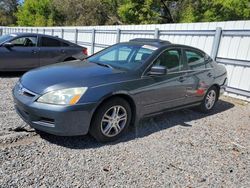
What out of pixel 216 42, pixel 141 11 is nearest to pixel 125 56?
pixel 216 42

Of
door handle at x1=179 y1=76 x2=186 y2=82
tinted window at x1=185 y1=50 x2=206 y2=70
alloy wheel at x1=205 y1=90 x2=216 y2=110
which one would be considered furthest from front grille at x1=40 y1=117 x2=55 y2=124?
alloy wheel at x1=205 y1=90 x2=216 y2=110

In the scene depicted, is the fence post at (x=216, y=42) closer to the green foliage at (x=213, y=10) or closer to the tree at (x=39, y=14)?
the green foliage at (x=213, y=10)

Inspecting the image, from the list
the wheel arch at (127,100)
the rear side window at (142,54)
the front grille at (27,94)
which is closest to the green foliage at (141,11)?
the rear side window at (142,54)

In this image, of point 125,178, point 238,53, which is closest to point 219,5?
point 238,53

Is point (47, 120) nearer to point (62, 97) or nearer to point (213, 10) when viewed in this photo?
point (62, 97)

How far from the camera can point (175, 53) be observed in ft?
16.0

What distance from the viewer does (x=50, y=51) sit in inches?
342

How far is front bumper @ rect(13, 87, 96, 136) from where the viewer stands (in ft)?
10.9

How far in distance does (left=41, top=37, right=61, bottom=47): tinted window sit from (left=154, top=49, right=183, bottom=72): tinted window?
5301 millimetres

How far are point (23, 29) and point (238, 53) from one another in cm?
2037

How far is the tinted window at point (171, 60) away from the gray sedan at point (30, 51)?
5.12 metres

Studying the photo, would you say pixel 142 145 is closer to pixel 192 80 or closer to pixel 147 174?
pixel 147 174

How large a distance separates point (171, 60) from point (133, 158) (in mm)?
2125

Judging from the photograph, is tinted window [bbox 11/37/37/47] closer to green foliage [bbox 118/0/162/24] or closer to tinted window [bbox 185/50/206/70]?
tinted window [bbox 185/50/206/70]
